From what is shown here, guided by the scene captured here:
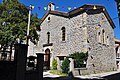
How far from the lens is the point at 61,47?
19219mm

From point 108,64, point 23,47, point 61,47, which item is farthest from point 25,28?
point 108,64

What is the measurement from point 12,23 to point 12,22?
0.83 feet

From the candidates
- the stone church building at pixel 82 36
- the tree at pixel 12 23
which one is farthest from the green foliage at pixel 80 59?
the tree at pixel 12 23

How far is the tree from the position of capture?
15.0 m

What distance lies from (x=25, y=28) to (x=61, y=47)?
545 centimetres

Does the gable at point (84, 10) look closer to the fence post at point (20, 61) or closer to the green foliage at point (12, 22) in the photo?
the green foliage at point (12, 22)

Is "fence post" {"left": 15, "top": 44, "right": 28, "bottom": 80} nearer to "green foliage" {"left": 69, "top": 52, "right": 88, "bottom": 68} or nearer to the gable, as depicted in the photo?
"green foliage" {"left": 69, "top": 52, "right": 88, "bottom": 68}

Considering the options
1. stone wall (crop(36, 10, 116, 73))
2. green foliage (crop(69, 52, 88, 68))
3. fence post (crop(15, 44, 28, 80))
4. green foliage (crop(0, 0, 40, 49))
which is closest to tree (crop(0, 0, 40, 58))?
green foliage (crop(0, 0, 40, 49))

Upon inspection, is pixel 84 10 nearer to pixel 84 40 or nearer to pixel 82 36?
pixel 82 36

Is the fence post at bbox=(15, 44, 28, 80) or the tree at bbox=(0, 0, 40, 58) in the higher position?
the tree at bbox=(0, 0, 40, 58)

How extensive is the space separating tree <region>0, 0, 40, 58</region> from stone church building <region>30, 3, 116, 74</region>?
4.52 m

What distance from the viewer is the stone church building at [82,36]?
56.3 feet

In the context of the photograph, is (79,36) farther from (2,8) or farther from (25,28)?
Answer: (2,8)

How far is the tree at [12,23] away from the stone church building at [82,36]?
178 inches
